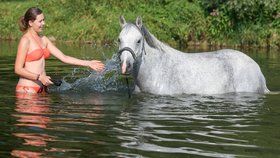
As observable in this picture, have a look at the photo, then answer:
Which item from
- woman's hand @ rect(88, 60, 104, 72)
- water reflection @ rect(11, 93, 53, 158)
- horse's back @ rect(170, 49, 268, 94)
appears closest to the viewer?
water reflection @ rect(11, 93, 53, 158)

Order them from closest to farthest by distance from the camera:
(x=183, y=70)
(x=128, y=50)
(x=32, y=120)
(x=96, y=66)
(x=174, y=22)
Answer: (x=32, y=120)
(x=128, y=50)
(x=96, y=66)
(x=183, y=70)
(x=174, y=22)

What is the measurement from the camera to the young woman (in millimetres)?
11312

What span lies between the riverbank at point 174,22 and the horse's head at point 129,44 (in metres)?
18.6

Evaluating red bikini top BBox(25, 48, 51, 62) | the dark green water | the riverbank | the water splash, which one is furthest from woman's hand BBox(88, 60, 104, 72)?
the riverbank

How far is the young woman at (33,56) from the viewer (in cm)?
1131

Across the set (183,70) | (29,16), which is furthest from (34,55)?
(183,70)

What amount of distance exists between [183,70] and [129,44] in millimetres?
1618

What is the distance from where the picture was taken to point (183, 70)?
12328 mm

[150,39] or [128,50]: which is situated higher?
[150,39]

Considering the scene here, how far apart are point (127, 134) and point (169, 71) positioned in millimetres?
3919

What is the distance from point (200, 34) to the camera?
104 feet

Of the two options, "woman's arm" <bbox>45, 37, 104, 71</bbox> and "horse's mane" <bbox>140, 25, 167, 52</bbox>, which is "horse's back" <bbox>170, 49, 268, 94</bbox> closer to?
"horse's mane" <bbox>140, 25, 167, 52</bbox>

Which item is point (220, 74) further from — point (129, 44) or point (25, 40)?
point (25, 40)

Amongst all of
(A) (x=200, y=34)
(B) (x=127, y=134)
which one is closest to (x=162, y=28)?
(A) (x=200, y=34)
